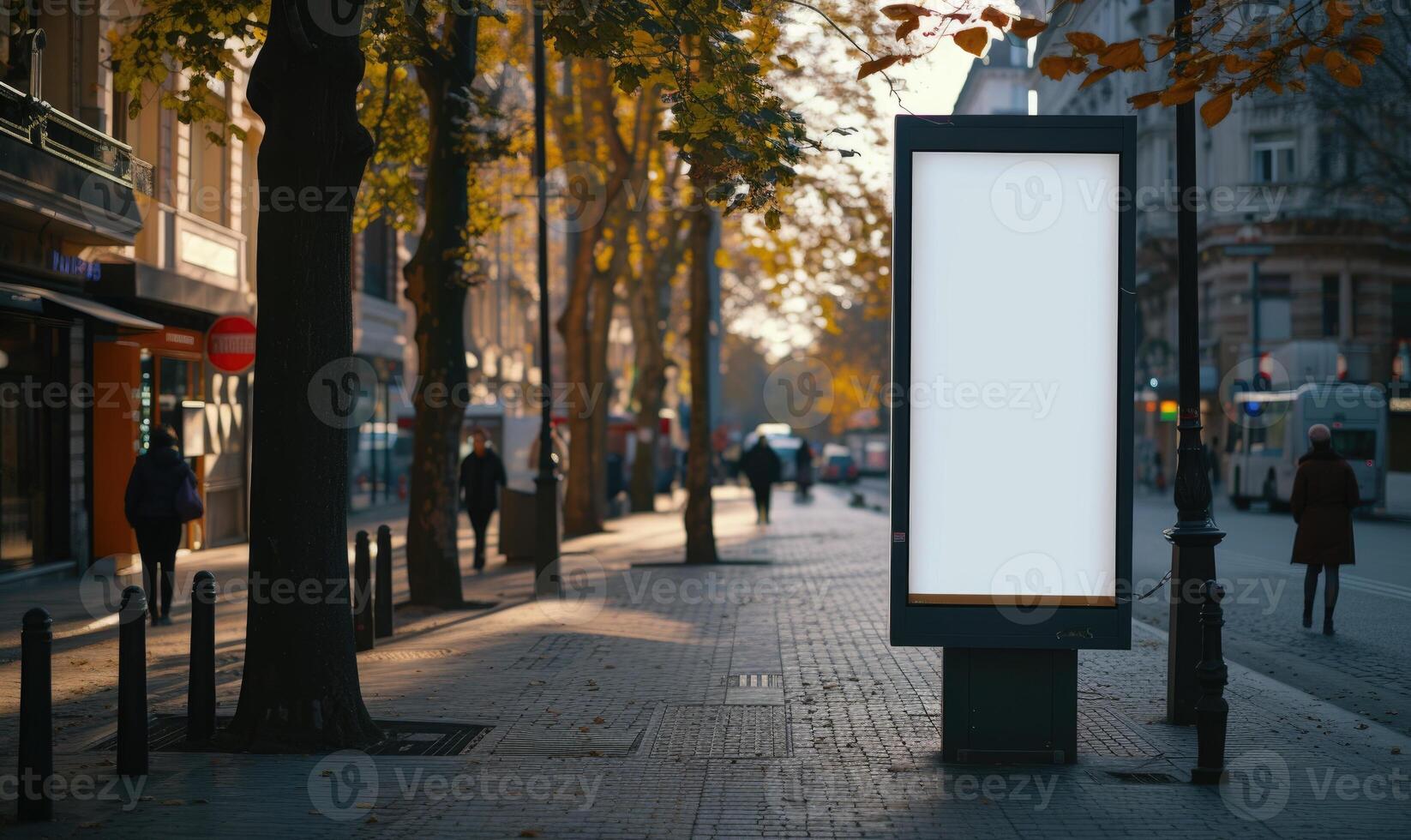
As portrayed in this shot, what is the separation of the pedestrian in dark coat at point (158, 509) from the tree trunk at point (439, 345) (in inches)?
86.9

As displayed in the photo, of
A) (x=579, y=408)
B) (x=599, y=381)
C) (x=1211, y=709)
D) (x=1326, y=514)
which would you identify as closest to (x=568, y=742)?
(x=1211, y=709)

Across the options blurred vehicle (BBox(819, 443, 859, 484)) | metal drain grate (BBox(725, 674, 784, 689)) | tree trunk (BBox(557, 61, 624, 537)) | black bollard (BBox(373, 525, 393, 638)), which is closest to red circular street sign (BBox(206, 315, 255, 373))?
black bollard (BBox(373, 525, 393, 638))

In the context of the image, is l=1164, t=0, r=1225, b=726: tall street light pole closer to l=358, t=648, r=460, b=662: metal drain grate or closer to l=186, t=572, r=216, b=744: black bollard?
l=186, t=572, r=216, b=744: black bollard

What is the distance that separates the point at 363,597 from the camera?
1261 centimetres

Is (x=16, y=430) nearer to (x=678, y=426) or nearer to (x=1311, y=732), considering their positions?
(x=1311, y=732)

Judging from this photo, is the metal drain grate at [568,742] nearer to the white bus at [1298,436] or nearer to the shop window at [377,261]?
the white bus at [1298,436]

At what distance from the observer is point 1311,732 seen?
8883 mm

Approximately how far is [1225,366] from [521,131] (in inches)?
1414

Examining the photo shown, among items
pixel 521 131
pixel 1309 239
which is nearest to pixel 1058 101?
pixel 1309 239

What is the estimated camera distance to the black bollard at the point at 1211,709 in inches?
296

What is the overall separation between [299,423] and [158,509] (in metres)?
6.47

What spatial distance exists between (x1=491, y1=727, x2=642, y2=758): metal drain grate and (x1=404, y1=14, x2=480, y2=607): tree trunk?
6726mm

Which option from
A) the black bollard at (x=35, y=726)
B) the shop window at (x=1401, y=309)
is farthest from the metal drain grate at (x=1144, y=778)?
the shop window at (x=1401, y=309)

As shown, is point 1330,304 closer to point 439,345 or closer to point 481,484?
point 481,484
